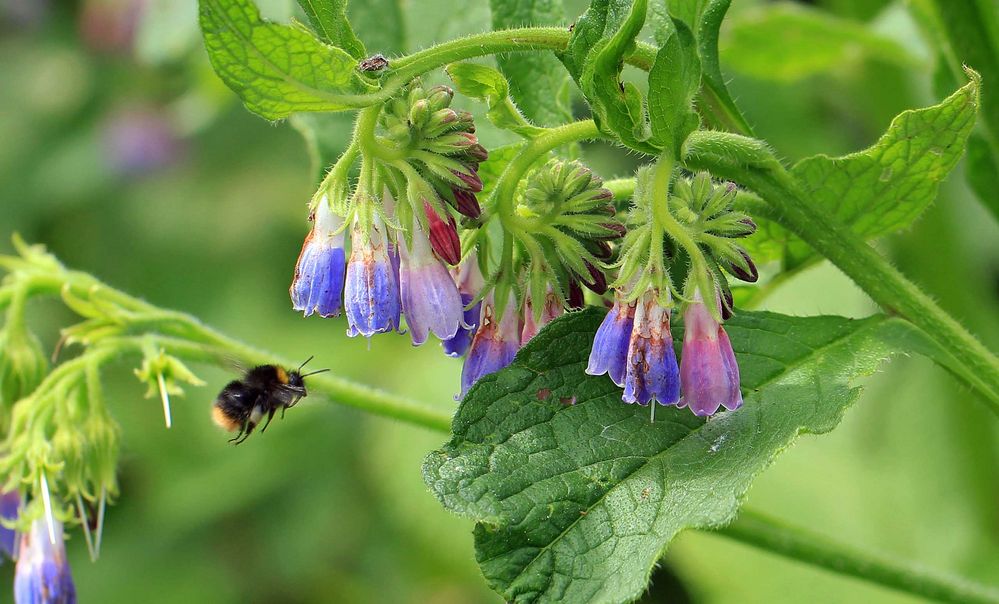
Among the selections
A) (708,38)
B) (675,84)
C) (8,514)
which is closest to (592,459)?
(675,84)

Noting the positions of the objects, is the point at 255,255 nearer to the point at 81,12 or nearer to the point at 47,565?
the point at 81,12

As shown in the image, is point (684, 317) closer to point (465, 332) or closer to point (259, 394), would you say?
point (465, 332)

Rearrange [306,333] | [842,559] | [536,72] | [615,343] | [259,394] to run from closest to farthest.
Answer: [615,343], [536,72], [842,559], [259,394], [306,333]

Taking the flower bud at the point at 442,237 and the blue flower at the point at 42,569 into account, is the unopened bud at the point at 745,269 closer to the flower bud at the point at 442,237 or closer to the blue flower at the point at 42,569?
the flower bud at the point at 442,237

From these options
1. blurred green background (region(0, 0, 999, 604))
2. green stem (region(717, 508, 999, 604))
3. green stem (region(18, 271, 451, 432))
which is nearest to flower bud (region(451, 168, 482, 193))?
blurred green background (region(0, 0, 999, 604))

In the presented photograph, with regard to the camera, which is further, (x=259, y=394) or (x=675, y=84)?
(x=259, y=394)

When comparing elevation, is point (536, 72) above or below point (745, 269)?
above

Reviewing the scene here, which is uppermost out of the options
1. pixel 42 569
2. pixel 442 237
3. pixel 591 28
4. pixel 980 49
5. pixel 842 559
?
pixel 591 28
